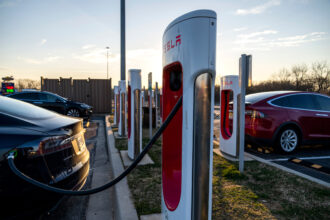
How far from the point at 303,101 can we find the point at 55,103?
12442mm

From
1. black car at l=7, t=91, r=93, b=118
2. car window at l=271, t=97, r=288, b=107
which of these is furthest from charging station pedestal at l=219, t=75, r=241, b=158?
black car at l=7, t=91, r=93, b=118

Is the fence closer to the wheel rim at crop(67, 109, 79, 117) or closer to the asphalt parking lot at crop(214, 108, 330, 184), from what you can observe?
the wheel rim at crop(67, 109, 79, 117)

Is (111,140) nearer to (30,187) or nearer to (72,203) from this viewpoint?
(72,203)

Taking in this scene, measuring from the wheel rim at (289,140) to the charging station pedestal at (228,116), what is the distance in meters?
1.35

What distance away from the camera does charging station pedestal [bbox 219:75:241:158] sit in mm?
5328

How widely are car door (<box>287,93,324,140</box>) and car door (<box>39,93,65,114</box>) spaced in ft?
39.2

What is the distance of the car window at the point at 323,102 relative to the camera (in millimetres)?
6378

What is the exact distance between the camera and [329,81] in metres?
39.9

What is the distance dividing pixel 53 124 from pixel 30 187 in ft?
2.50

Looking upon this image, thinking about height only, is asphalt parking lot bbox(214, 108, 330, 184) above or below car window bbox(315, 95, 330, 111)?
below

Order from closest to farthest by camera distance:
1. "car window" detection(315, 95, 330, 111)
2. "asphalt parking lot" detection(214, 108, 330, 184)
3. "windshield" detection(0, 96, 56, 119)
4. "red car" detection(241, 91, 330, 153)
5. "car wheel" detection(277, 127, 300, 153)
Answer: "windshield" detection(0, 96, 56, 119), "asphalt parking lot" detection(214, 108, 330, 184), "red car" detection(241, 91, 330, 153), "car wheel" detection(277, 127, 300, 153), "car window" detection(315, 95, 330, 111)

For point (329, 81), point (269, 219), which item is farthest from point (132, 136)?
point (329, 81)

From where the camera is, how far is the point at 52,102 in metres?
Answer: 13.4

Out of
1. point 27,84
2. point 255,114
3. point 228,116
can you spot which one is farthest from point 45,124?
point 27,84
